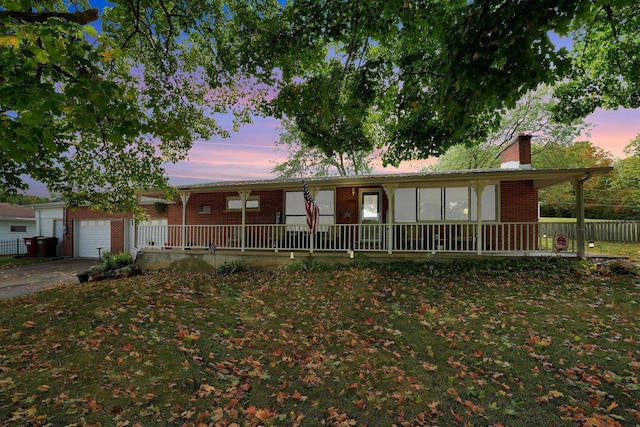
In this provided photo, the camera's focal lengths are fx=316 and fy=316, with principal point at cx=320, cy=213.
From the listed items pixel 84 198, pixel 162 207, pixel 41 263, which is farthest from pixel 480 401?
pixel 41 263

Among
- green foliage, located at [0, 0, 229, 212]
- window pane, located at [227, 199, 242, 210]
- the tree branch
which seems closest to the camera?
green foliage, located at [0, 0, 229, 212]

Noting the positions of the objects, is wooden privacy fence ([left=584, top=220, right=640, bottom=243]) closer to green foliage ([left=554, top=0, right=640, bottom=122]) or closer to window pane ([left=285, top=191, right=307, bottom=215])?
green foliage ([left=554, top=0, right=640, bottom=122])

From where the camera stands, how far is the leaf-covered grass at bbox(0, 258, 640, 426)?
12.7 feet

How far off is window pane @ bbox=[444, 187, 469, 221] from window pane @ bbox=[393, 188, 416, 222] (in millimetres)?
1279

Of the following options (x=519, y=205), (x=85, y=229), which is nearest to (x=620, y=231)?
(x=519, y=205)

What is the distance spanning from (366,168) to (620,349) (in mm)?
26670

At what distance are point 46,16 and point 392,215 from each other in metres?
10.6

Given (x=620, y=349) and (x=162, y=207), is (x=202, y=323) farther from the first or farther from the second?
(x=162, y=207)

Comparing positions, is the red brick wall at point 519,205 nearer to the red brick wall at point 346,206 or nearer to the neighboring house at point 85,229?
the red brick wall at point 346,206

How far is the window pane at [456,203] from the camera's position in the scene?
1288 cm

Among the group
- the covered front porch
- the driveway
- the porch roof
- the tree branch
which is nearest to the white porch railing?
the covered front porch

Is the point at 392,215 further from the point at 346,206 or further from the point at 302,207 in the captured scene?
the point at 302,207

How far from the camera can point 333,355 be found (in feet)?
18.0

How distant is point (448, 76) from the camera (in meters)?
4.79
